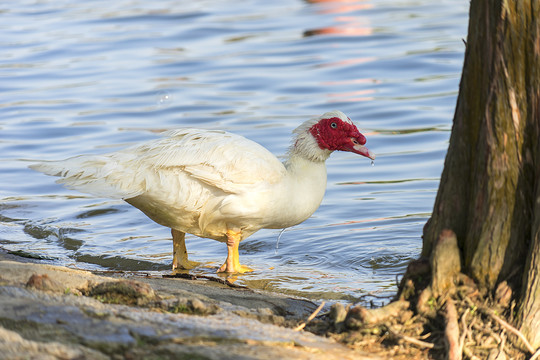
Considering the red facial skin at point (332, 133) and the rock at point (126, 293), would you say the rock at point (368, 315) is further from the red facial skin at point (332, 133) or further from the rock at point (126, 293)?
the red facial skin at point (332, 133)

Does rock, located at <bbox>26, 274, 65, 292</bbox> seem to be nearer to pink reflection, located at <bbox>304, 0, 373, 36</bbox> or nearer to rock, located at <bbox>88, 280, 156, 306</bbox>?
rock, located at <bbox>88, 280, 156, 306</bbox>

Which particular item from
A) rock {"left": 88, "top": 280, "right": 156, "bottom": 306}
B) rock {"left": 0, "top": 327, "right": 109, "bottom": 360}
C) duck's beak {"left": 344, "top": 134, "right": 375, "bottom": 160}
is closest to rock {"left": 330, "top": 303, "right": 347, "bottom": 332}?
rock {"left": 88, "top": 280, "right": 156, "bottom": 306}

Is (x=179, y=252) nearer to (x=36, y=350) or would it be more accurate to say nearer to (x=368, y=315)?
(x=368, y=315)

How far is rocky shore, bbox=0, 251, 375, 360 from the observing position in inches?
141

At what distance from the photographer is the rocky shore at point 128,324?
11.8ft

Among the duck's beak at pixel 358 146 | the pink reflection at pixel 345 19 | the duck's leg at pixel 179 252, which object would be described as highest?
the pink reflection at pixel 345 19

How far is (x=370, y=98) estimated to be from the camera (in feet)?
43.5

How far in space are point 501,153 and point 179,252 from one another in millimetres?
3553

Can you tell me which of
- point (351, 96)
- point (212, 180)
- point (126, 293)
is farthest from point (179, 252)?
point (351, 96)

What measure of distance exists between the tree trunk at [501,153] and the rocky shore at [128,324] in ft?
2.83

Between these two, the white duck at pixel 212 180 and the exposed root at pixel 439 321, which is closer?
the exposed root at pixel 439 321

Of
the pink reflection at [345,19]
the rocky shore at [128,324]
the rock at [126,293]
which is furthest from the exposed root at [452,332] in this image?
the pink reflection at [345,19]

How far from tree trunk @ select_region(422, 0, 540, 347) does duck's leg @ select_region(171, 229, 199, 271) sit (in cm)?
316

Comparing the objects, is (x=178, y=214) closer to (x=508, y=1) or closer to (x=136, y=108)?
(x=508, y=1)
